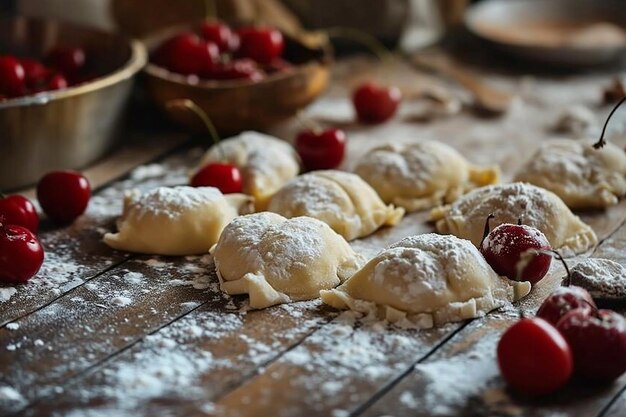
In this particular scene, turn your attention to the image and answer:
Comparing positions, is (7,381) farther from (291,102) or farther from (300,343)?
(291,102)

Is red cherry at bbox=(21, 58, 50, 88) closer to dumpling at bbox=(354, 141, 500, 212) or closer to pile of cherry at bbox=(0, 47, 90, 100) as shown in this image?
pile of cherry at bbox=(0, 47, 90, 100)

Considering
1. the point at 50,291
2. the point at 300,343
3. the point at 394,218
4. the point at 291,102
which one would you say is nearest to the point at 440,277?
the point at 300,343

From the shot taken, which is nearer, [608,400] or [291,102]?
[608,400]

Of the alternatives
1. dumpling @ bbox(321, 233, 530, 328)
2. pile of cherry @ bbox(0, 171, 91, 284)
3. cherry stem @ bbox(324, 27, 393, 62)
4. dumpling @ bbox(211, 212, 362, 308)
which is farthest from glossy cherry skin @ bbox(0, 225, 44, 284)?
cherry stem @ bbox(324, 27, 393, 62)

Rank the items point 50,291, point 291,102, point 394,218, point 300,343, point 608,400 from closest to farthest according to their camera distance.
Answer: point 608,400 → point 300,343 → point 50,291 → point 394,218 → point 291,102

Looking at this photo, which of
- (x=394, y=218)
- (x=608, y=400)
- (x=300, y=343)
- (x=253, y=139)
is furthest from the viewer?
(x=253, y=139)

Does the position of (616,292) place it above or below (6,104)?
below

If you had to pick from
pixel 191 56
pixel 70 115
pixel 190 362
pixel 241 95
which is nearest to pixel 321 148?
pixel 241 95

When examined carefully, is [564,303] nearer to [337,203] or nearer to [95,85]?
[337,203]
